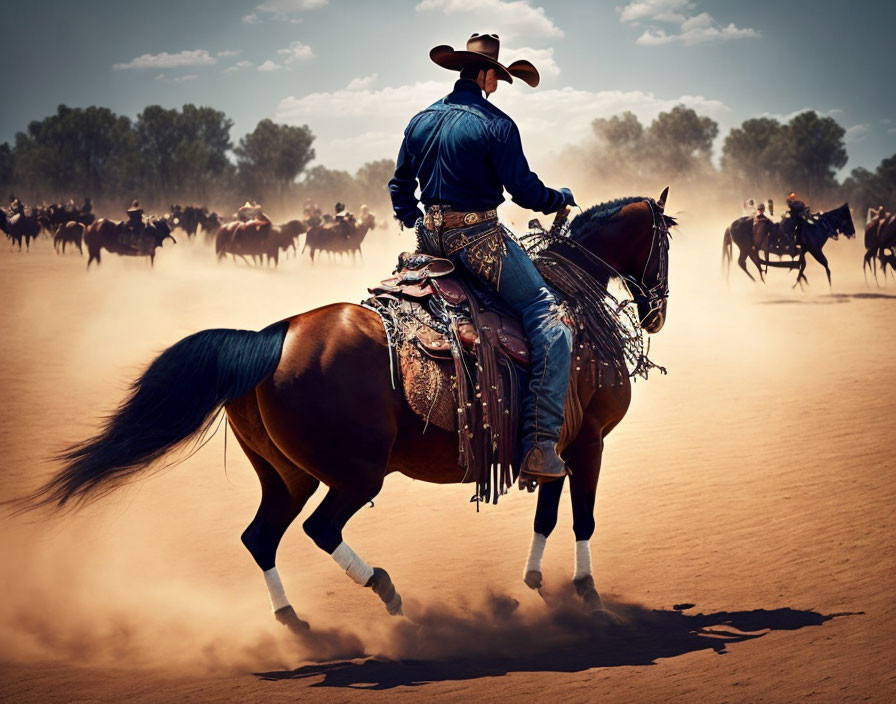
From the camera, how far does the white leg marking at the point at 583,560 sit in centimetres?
→ 553

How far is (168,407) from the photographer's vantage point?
4.64 m

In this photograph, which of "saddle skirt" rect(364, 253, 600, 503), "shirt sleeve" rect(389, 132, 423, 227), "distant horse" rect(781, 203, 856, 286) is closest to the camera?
"saddle skirt" rect(364, 253, 600, 503)

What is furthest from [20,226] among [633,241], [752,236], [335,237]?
[633,241]

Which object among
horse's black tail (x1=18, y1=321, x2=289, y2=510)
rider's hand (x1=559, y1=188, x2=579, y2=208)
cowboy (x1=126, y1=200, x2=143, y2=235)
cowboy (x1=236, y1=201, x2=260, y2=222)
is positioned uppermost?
cowboy (x1=236, y1=201, x2=260, y2=222)

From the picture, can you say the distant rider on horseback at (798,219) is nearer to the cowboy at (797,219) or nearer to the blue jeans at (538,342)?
the cowboy at (797,219)

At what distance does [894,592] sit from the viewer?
5496 mm

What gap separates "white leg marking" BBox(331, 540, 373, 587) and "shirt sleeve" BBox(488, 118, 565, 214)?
82.9 inches

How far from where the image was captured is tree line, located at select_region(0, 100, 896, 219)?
71.3 meters

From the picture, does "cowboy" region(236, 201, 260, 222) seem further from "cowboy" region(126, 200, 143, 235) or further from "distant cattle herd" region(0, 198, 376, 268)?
"cowboy" region(126, 200, 143, 235)

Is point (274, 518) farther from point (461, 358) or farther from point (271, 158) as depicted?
point (271, 158)

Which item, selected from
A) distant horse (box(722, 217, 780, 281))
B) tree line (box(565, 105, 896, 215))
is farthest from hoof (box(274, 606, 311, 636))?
tree line (box(565, 105, 896, 215))

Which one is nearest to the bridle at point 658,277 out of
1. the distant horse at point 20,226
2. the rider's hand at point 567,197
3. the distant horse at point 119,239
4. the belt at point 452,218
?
the rider's hand at point 567,197

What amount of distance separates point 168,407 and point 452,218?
73.5 inches

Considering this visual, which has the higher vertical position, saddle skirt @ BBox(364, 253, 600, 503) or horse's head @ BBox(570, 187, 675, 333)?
horse's head @ BBox(570, 187, 675, 333)
